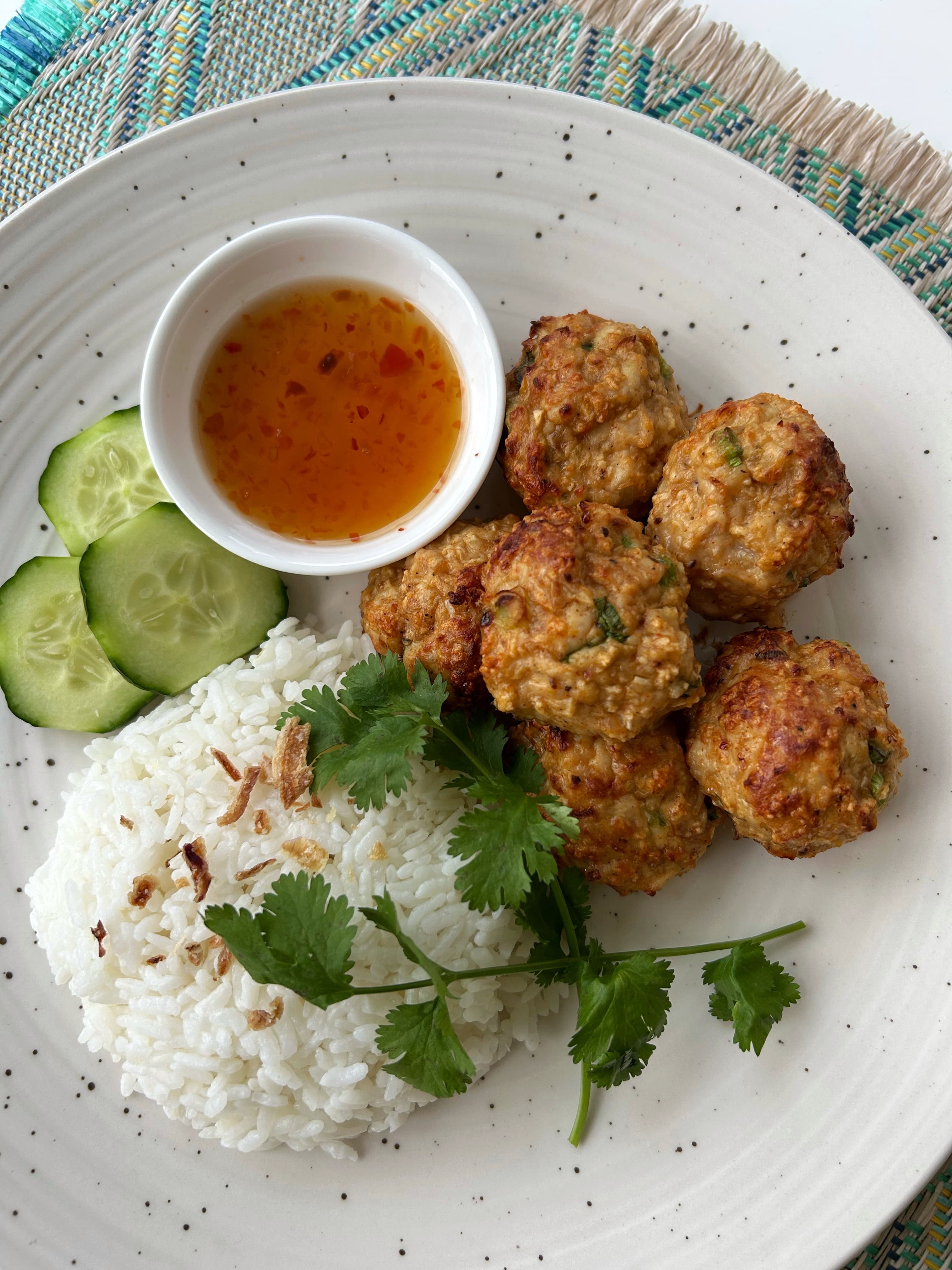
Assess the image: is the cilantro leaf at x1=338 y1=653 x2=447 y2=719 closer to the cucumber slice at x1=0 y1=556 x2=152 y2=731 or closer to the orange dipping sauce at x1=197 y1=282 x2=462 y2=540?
the orange dipping sauce at x1=197 y1=282 x2=462 y2=540

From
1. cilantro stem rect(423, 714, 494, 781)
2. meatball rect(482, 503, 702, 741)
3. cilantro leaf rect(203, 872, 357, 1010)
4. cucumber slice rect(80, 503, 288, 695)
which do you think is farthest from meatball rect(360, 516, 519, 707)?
cilantro leaf rect(203, 872, 357, 1010)

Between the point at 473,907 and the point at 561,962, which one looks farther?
the point at 561,962

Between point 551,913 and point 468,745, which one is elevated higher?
point 468,745

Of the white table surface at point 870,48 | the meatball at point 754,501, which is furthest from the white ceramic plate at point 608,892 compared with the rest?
the white table surface at point 870,48

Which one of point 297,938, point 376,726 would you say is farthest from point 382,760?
point 297,938

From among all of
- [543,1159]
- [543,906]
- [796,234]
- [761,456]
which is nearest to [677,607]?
[761,456]

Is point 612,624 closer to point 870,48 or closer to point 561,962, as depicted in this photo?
point 561,962
